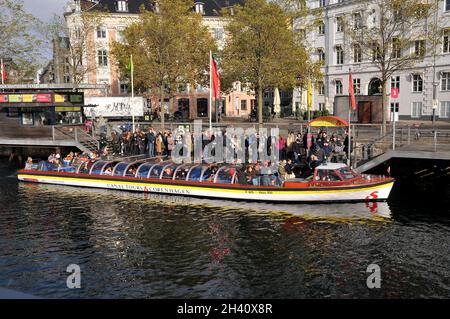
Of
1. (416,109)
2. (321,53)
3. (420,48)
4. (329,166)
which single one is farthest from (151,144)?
(321,53)

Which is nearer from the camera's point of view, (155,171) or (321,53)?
(155,171)

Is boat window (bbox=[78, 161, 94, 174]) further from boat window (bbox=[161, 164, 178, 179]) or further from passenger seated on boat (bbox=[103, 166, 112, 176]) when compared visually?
boat window (bbox=[161, 164, 178, 179])

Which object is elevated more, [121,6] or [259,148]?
[121,6]

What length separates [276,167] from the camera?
28469 mm

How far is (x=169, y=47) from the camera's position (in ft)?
158

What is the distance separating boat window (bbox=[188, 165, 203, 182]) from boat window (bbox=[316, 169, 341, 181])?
7.23 meters

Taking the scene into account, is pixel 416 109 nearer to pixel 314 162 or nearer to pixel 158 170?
pixel 314 162

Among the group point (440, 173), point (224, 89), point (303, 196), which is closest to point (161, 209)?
point (303, 196)

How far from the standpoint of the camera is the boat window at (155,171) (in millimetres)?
30109

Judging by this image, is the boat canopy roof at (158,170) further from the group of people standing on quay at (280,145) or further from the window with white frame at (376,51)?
the window with white frame at (376,51)

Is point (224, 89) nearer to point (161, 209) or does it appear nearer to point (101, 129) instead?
point (101, 129)

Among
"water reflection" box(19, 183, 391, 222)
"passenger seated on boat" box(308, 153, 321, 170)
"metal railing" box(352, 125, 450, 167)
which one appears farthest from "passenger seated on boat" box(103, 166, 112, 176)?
"metal railing" box(352, 125, 450, 167)

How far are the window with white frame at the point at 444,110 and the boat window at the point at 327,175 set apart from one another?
36455mm

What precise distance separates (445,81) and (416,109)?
16.1ft
